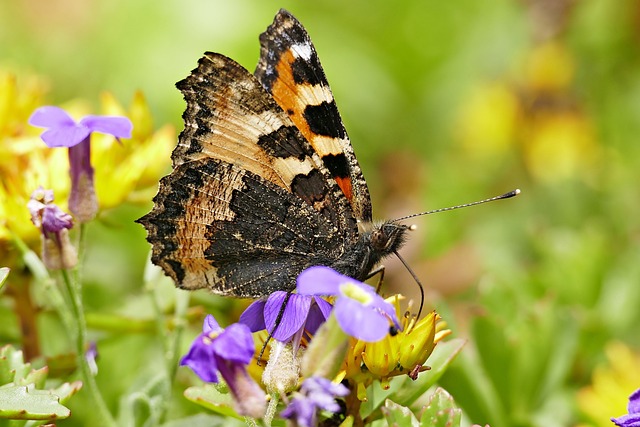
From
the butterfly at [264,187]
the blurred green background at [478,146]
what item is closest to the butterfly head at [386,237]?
the butterfly at [264,187]

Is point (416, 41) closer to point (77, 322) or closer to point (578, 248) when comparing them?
point (578, 248)

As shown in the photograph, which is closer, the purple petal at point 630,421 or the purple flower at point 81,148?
the purple petal at point 630,421

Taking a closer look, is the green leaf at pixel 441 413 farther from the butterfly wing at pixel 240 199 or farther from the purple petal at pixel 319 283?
the butterfly wing at pixel 240 199

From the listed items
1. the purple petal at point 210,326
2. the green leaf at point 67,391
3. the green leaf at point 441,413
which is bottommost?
the green leaf at point 67,391

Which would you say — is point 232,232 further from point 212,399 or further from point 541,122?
point 541,122

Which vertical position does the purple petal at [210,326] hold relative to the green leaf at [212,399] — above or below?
above

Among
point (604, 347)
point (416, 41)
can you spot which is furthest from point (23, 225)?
point (416, 41)

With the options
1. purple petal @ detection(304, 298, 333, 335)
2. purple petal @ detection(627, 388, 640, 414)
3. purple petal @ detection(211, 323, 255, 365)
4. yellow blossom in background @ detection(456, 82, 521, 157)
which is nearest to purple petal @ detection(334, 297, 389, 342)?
purple petal @ detection(211, 323, 255, 365)
